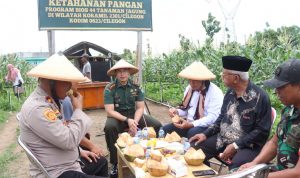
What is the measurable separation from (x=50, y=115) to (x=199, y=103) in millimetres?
2332

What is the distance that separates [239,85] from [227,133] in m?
0.51

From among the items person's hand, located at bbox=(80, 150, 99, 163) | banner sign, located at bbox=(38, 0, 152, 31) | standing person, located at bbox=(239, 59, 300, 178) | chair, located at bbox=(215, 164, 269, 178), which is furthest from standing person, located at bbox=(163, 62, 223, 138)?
chair, located at bbox=(215, 164, 269, 178)

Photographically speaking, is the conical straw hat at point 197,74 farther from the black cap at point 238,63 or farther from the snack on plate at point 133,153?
the snack on plate at point 133,153

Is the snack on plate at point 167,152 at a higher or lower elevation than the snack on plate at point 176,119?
lower

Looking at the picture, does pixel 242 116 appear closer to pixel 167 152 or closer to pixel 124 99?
pixel 167 152

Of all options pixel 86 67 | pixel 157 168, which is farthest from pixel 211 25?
pixel 157 168

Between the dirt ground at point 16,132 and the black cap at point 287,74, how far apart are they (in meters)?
2.55

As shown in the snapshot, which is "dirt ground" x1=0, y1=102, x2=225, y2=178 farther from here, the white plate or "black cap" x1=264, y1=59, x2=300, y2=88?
"black cap" x1=264, y1=59, x2=300, y2=88

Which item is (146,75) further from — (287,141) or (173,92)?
(287,141)

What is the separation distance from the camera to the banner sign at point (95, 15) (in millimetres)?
5793

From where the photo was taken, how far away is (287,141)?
221cm

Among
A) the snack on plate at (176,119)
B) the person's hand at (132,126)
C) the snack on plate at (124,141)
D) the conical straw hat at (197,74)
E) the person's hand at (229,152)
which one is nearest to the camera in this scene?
the person's hand at (229,152)

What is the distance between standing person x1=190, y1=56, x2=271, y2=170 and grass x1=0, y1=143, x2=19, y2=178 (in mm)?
3164

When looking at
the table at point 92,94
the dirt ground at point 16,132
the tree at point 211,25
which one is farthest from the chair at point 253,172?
the tree at point 211,25
